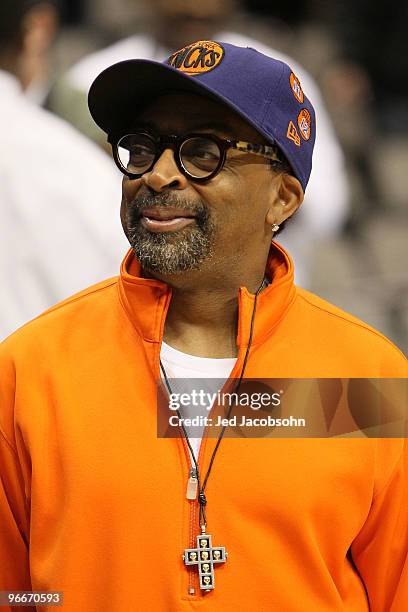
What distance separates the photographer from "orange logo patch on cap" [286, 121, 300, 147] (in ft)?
8.11

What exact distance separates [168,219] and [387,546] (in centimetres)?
92

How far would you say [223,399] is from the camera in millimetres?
2459

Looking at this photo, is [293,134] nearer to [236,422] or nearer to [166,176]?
[166,176]

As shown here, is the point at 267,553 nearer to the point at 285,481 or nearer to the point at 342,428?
the point at 285,481

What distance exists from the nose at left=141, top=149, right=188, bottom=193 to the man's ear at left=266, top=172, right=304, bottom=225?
267 millimetres

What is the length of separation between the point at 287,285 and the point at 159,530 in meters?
0.64

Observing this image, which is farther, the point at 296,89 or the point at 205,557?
the point at 296,89

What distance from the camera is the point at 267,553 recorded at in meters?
2.37

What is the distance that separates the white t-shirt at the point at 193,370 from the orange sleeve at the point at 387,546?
1.46 feet

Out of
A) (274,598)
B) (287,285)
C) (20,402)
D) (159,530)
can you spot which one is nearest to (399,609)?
(274,598)

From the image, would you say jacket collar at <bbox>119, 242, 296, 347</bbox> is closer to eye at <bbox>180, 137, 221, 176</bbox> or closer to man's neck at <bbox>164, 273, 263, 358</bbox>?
man's neck at <bbox>164, 273, 263, 358</bbox>

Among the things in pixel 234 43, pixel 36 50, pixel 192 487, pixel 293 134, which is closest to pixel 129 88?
pixel 293 134

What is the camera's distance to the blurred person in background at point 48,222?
3475 mm

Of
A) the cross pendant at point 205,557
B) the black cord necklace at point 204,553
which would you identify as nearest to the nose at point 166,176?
the black cord necklace at point 204,553
